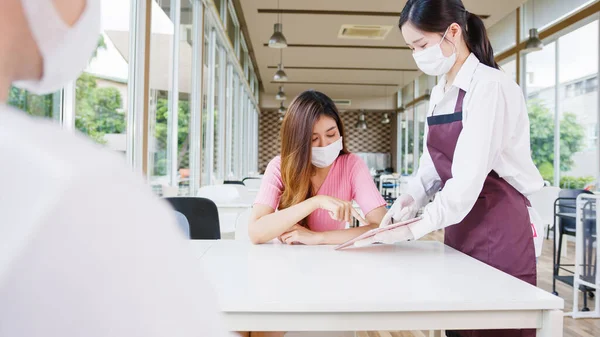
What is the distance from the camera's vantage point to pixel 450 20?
1.50 metres

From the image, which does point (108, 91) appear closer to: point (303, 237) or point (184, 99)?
point (303, 237)

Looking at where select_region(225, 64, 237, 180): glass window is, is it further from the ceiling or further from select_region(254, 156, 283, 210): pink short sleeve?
select_region(254, 156, 283, 210): pink short sleeve

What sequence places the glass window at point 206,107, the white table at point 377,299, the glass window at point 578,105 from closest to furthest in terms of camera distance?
the white table at point 377,299
the glass window at point 206,107
the glass window at point 578,105

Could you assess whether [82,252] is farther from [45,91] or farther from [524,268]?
[524,268]

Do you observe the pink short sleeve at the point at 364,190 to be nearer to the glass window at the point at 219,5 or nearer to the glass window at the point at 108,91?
the glass window at the point at 108,91

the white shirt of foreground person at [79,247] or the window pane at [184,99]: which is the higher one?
the window pane at [184,99]

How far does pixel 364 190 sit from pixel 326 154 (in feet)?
0.73

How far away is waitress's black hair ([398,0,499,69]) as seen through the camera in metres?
1.49

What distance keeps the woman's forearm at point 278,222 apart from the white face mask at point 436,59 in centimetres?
63

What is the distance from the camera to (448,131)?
150 centimetres

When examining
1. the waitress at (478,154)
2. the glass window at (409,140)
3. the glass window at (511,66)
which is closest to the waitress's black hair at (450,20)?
the waitress at (478,154)

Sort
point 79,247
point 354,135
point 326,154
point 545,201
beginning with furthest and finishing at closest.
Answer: point 354,135, point 545,201, point 326,154, point 79,247

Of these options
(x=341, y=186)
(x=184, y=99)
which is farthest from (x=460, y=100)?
(x=184, y=99)

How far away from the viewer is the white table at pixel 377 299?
93 cm
